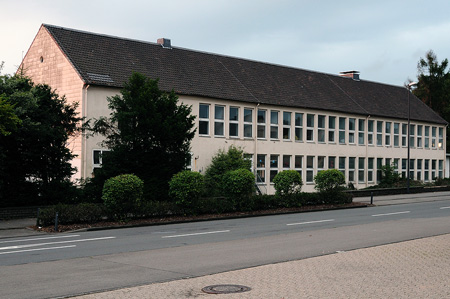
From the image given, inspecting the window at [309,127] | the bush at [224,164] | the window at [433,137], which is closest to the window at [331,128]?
the window at [309,127]

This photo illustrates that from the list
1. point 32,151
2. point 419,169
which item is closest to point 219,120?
point 32,151

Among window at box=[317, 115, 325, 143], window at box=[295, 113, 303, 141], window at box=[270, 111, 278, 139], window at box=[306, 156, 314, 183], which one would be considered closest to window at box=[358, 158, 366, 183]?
window at box=[317, 115, 325, 143]

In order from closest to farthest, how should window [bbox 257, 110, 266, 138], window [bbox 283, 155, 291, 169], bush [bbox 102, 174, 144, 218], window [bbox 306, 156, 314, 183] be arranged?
bush [bbox 102, 174, 144, 218]
window [bbox 257, 110, 266, 138]
window [bbox 283, 155, 291, 169]
window [bbox 306, 156, 314, 183]

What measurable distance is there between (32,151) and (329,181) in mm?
15469

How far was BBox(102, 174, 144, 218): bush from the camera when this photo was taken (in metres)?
22.1

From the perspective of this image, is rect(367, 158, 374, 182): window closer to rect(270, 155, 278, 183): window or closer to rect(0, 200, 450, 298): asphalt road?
rect(270, 155, 278, 183): window

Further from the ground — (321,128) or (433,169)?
(321,128)

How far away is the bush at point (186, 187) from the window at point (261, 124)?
17523 mm

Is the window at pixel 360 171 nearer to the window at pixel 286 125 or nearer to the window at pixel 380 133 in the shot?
the window at pixel 380 133

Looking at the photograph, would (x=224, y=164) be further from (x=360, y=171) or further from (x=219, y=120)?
(x=360, y=171)

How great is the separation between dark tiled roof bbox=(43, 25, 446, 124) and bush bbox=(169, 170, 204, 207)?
10.7 m

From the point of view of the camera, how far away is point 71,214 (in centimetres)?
2131

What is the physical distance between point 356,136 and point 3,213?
109 feet

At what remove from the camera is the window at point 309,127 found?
1805 inches
